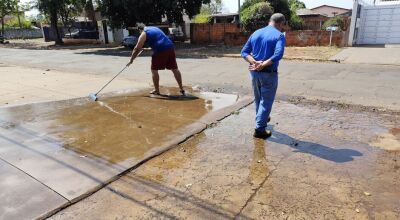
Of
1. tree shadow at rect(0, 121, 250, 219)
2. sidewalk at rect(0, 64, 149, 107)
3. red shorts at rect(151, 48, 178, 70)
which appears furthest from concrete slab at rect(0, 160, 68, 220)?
red shorts at rect(151, 48, 178, 70)

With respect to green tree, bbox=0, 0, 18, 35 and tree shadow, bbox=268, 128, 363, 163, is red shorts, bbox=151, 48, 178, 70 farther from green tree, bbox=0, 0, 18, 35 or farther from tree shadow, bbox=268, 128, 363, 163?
green tree, bbox=0, 0, 18, 35

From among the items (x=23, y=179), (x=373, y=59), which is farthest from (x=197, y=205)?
(x=373, y=59)

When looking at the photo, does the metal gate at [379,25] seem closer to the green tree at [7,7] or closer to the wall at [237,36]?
the wall at [237,36]

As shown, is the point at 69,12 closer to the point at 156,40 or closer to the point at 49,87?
the point at 49,87

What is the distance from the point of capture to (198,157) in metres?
3.97

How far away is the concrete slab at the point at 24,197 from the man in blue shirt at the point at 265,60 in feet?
8.80

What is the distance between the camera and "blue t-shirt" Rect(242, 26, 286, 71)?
417cm

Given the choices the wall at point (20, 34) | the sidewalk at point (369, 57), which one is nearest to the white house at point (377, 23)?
the sidewalk at point (369, 57)

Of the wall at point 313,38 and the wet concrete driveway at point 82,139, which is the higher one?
the wall at point 313,38

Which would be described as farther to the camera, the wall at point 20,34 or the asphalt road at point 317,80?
the wall at point 20,34

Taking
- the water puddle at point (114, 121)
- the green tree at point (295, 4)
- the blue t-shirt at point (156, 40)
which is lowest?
the water puddle at point (114, 121)

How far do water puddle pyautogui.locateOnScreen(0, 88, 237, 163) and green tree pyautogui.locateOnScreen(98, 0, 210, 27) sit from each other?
1580 cm

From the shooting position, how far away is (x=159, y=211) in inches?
113

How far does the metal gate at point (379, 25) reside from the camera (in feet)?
60.6
